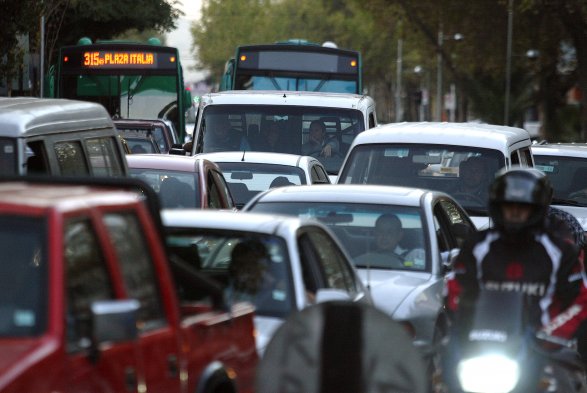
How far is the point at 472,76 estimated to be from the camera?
7681cm

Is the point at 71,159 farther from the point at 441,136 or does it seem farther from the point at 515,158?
the point at 515,158

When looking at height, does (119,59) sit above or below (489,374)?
above

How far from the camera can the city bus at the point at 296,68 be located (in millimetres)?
29891

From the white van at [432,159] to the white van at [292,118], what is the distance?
236 inches

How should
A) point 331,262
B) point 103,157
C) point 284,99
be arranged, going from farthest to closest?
point 284,99 → point 103,157 → point 331,262

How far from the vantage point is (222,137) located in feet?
70.0

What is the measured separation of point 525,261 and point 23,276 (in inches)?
95.5

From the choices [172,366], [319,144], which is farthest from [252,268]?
[319,144]

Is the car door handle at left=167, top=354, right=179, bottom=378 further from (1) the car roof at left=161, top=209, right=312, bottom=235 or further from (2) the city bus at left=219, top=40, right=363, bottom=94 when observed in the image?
(2) the city bus at left=219, top=40, right=363, bottom=94

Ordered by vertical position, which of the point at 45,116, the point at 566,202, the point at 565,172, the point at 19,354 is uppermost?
the point at 45,116

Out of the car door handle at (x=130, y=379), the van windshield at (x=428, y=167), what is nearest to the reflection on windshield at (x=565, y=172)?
the van windshield at (x=428, y=167)

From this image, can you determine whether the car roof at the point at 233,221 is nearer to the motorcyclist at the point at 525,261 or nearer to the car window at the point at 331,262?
the car window at the point at 331,262

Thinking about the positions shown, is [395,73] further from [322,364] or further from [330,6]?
[322,364]

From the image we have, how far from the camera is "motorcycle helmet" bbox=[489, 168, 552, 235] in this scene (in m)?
6.73
